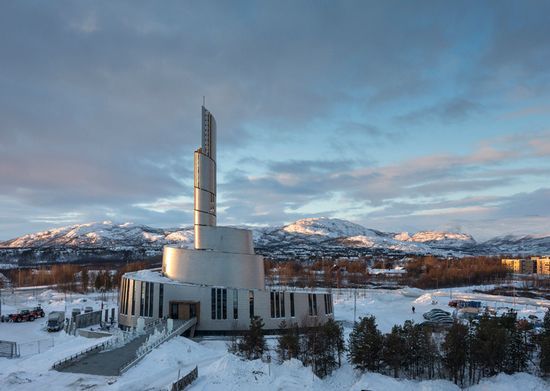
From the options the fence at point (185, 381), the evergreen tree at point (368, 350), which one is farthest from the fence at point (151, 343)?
the evergreen tree at point (368, 350)

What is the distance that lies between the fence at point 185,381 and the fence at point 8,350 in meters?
15.2

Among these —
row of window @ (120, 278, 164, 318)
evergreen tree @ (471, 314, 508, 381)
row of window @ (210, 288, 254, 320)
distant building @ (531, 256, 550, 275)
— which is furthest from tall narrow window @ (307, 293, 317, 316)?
distant building @ (531, 256, 550, 275)

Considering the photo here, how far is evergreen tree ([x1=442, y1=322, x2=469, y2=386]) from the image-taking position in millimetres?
28422

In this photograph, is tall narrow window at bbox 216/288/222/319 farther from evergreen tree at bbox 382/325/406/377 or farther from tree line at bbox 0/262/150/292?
tree line at bbox 0/262/150/292

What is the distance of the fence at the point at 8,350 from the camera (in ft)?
108

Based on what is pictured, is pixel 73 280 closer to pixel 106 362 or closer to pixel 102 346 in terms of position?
pixel 102 346

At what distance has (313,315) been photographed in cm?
5147

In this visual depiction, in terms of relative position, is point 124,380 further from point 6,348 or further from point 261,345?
point 6,348

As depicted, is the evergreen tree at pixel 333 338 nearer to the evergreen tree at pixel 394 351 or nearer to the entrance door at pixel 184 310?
the evergreen tree at pixel 394 351

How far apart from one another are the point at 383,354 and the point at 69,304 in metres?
57.7

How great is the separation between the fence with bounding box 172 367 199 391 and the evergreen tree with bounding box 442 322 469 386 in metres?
15.3

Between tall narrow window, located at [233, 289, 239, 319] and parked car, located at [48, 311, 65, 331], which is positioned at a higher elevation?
tall narrow window, located at [233, 289, 239, 319]

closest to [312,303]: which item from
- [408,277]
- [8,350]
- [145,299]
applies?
[145,299]

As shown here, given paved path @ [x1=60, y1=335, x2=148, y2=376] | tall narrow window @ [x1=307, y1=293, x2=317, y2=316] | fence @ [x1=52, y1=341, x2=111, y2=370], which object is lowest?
paved path @ [x1=60, y1=335, x2=148, y2=376]
